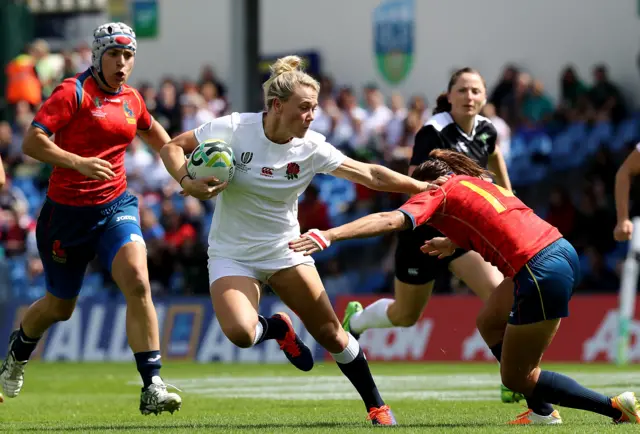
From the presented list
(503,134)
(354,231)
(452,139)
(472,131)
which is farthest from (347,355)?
(503,134)

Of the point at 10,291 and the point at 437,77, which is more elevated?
the point at 437,77

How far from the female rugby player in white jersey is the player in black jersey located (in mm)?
1844

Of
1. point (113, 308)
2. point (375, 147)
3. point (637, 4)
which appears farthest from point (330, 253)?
point (637, 4)

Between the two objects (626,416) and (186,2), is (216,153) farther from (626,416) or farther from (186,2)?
(186,2)

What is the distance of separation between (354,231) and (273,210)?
112 cm

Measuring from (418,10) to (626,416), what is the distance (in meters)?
16.4

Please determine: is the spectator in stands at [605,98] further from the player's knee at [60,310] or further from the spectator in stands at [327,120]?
the player's knee at [60,310]

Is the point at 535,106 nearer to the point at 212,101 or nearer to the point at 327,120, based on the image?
the point at 327,120

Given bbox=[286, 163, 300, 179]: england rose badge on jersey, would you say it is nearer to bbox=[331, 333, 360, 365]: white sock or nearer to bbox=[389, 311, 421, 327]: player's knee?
bbox=[331, 333, 360, 365]: white sock

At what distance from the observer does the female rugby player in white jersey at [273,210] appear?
8.23m

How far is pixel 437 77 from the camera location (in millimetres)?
23047

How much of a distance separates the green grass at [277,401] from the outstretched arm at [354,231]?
51.3 inches

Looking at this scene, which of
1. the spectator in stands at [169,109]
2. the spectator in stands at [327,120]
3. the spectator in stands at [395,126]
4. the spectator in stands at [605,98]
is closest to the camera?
the spectator in stands at [605,98]

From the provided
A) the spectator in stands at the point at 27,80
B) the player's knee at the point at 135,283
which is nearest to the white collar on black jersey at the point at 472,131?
the player's knee at the point at 135,283
